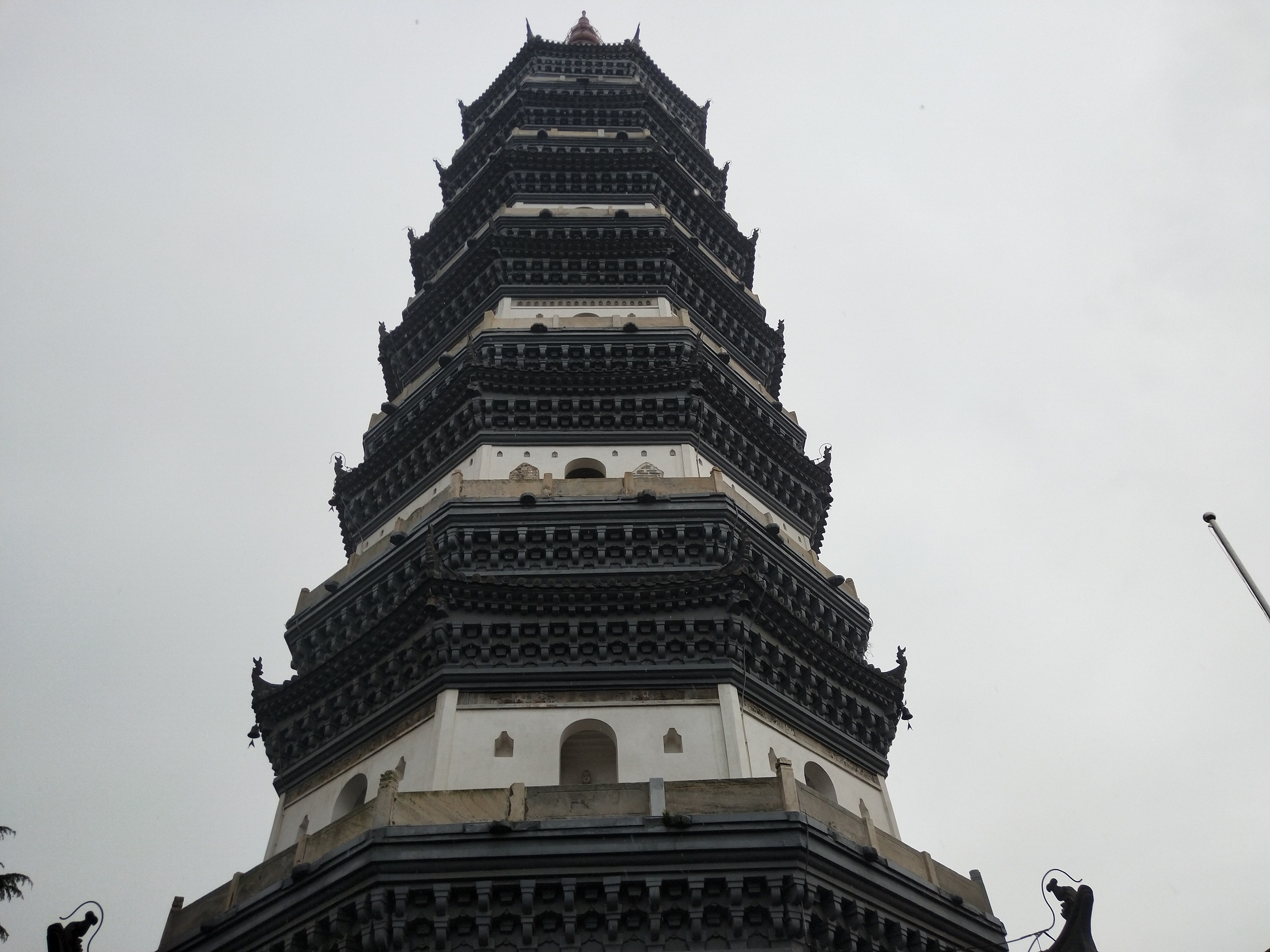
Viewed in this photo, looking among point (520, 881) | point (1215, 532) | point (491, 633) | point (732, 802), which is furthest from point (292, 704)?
point (1215, 532)

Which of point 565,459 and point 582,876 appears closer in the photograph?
point 582,876

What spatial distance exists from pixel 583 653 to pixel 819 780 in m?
4.75

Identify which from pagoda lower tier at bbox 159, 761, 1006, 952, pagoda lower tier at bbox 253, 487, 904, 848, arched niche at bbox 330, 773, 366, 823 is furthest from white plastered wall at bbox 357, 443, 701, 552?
pagoda lower tier at bbox 159, 761, 1006, 952

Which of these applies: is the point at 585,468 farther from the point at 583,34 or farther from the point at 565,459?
the point at 583,34

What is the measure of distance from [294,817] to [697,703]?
24.5 ft

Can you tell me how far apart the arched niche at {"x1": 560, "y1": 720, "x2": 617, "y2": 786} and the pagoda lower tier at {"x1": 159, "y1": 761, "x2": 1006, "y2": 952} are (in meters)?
2.81

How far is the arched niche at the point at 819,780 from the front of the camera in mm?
19953

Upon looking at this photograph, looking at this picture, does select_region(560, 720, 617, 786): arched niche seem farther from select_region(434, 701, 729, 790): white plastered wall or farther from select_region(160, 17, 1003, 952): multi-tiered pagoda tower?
Result: select_region(434, 701, 729, 790): white plastered wall

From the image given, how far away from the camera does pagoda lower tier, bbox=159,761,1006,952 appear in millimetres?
14961

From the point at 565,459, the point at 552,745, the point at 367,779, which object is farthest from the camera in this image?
the point at 565,459

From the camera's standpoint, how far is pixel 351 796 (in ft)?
64.2

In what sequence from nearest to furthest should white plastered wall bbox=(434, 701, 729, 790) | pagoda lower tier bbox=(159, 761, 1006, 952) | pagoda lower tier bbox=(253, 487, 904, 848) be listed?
pagoda lower tier bbox=(159, 761, 1006, 952) < white plastered wall bbox=(434, 701, 729, 790) < pagoda lower tier bbox=(253, 487, 904, 848)

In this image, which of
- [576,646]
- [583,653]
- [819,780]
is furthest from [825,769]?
[576,646]

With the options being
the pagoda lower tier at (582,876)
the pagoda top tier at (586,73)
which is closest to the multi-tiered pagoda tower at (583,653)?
the pagoda lower tier at (582,876)
